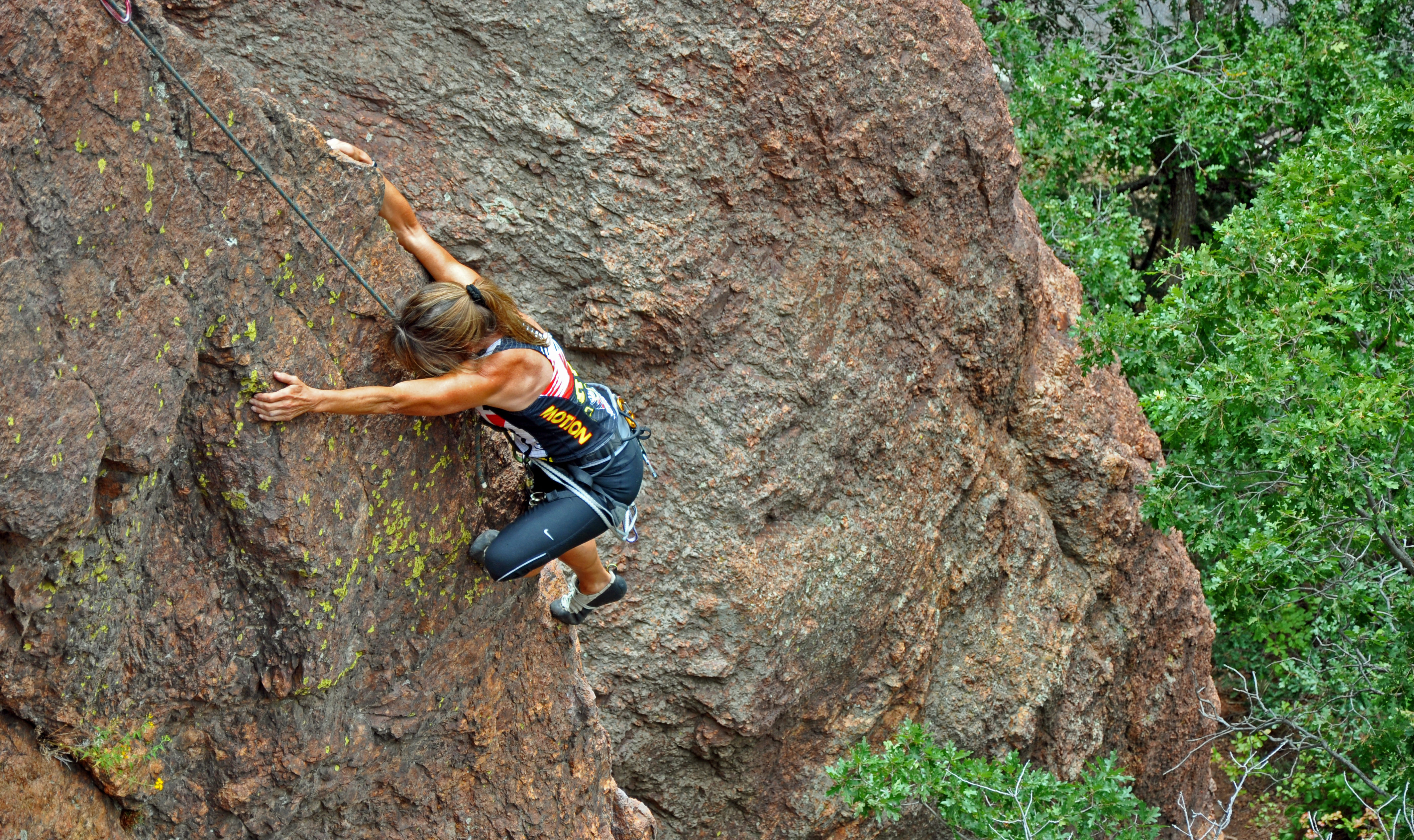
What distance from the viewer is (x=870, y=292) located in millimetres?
6156

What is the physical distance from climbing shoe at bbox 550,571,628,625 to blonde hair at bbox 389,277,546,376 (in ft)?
4.41

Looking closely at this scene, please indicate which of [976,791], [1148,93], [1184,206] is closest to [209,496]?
[976,791]

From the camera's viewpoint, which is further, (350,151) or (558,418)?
(558,418)

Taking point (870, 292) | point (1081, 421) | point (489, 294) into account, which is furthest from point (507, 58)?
point (1081, 421)

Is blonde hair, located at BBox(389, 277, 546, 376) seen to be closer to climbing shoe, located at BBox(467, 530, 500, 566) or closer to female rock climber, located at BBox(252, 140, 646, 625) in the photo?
female rock climber, located at BBox(252, 140, 646, 625)

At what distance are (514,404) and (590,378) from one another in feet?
5.55

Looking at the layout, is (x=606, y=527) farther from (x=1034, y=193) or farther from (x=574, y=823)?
(x=1034, y=193)

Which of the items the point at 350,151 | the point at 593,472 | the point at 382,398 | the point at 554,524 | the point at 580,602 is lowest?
the point at 580,602

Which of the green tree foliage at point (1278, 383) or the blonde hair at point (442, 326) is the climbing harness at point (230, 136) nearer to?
the blonde hair at point (442, 326)

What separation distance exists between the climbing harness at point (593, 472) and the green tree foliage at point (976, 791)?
243cm

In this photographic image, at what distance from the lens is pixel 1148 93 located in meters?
10.1

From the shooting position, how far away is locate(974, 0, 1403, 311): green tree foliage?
31.4 ft

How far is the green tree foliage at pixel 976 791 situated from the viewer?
6.11m

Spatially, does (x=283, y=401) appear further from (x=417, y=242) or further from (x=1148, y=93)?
(x=1148, y=93)
